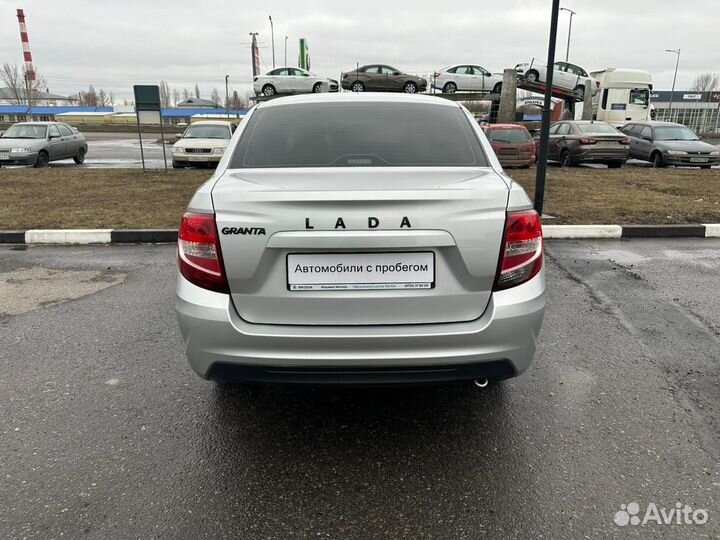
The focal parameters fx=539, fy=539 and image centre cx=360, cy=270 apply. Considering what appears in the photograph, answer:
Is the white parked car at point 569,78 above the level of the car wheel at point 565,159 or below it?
above

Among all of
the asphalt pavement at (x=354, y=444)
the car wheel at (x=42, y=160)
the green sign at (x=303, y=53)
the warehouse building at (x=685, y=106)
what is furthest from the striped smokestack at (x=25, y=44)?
the warehouse building at (x=685, y=106)

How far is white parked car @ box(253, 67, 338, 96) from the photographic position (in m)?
28.0

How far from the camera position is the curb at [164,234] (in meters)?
7.16

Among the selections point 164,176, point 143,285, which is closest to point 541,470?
point 143,285

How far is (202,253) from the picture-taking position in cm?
234

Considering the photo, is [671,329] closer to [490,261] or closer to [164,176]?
[490,261]

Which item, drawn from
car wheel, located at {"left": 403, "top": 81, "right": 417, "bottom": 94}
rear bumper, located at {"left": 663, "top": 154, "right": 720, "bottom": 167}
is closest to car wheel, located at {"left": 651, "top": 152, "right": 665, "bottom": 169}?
rear bumper, located at {"left": 663, "top": 154, "right": 720, "bottom": 167}

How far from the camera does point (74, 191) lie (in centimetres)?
1131

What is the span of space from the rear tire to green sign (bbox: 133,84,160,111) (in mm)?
20739

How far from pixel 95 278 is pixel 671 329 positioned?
525cm

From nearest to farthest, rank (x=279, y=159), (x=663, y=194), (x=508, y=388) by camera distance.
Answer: (x=279, y=159) → (x=508, y=388) → (x=663, y=194)

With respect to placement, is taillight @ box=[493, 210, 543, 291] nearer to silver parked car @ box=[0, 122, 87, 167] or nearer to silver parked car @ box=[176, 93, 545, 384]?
silver parked car @ box=[176, 93, 545, 384]

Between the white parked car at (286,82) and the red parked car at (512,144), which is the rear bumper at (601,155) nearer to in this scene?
the red parked car at (512,144)

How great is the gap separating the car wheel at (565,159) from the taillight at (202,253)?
1665 cm
